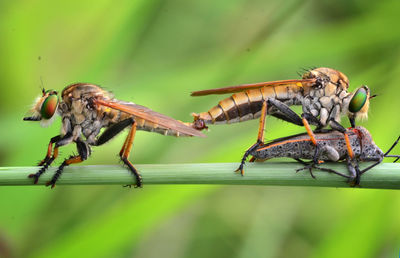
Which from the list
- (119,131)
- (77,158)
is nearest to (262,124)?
(119,131)

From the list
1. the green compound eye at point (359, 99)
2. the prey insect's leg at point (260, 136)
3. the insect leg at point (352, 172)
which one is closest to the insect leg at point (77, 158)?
the prey insect's leg at point (260, 136)

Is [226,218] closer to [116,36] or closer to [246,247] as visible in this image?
[246,247]

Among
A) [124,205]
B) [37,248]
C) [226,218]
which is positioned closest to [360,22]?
[226,218]

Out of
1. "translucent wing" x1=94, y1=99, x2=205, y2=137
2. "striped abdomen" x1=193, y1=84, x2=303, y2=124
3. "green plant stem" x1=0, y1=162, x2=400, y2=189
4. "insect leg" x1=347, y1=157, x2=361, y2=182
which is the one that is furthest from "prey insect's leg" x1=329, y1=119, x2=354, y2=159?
"translucent wing" x1=94, y1=99, x2=205, y2=137

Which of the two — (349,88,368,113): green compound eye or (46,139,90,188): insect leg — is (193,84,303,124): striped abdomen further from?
(46,139,90,188): insect leg

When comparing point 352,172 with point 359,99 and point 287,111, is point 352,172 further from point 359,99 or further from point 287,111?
point 359,99

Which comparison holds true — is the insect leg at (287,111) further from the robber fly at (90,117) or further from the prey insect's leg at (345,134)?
the robber fly at (90,117)
